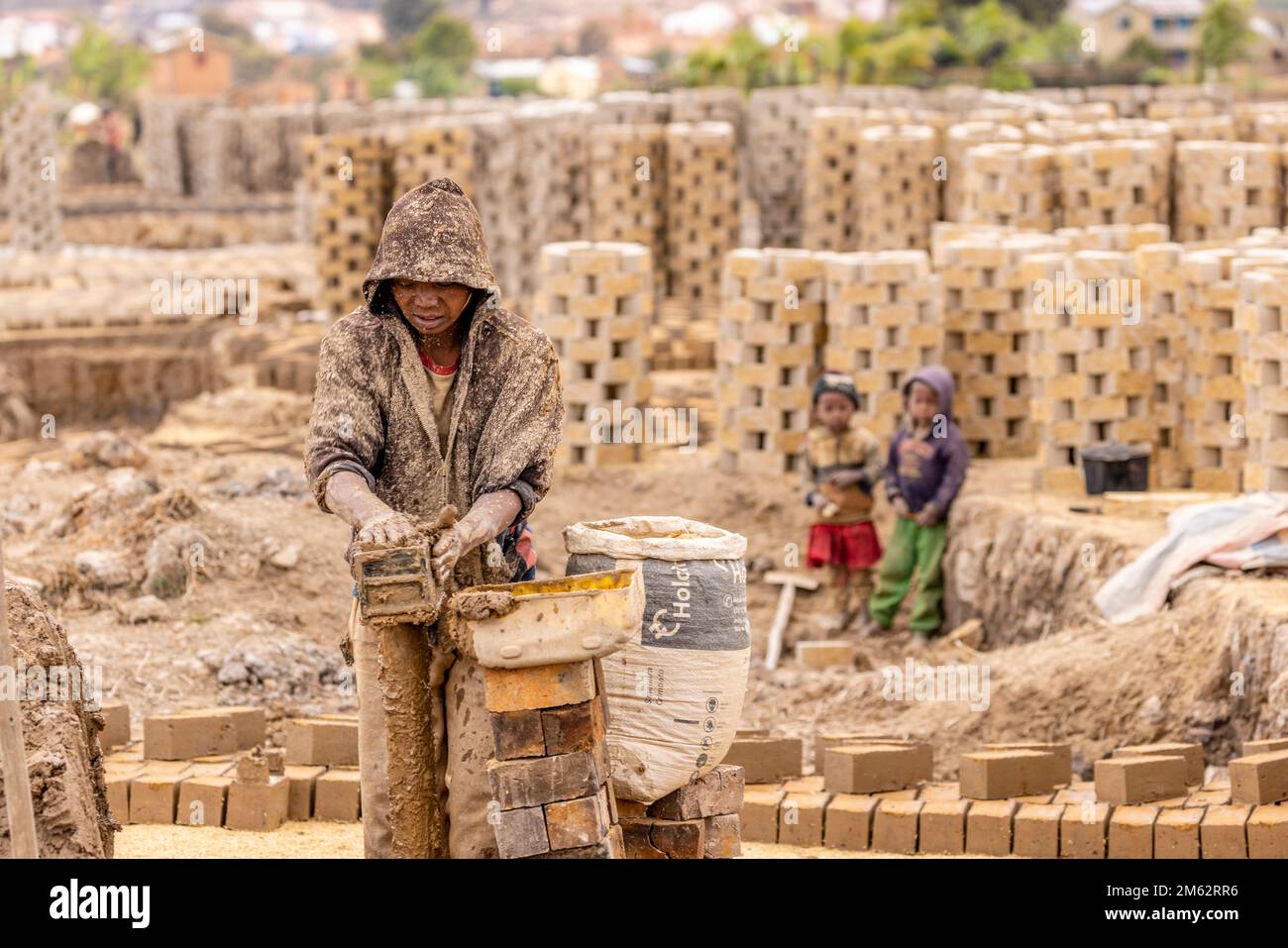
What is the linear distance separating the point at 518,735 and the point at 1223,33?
173 feet

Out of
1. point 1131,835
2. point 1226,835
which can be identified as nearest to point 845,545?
point 1131,835

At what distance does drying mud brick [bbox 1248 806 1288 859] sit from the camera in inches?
295

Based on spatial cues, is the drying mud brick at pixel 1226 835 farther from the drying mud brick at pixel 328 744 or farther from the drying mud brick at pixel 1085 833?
the drying mud brick at pixel 328 744

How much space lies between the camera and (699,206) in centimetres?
2542

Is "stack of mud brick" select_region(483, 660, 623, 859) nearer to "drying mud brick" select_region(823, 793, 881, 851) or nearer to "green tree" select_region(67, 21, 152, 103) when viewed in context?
"drying mud brick" select_region(823, 793, 881, 851)

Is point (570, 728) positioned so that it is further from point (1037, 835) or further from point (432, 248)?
point (1037, 835)

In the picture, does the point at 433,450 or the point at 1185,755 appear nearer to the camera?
the point at 433,450

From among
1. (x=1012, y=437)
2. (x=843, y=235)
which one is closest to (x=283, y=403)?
(x=1012, y=437)

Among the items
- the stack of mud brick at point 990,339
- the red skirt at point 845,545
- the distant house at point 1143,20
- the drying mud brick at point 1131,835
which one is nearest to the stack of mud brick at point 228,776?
the drying mud brick at point 1131,835

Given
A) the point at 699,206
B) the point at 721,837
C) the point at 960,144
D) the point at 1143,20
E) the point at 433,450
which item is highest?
the point at 1143,20

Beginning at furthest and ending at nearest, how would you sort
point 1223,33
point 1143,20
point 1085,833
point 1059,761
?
point 1143,20 < point 1223,33 < point 1059,761 < point 1085,833

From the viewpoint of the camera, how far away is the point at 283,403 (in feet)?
63.3
